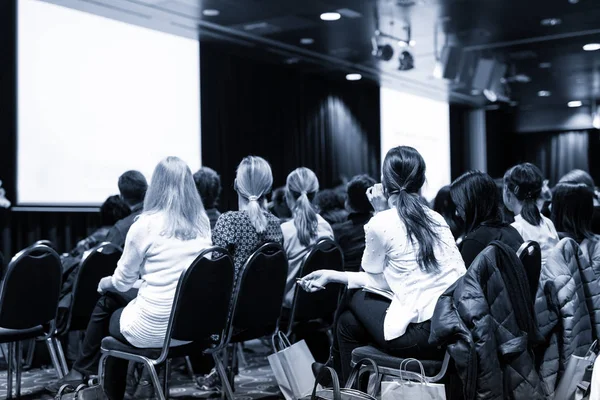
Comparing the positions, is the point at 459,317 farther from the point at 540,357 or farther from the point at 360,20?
the point at 360,20

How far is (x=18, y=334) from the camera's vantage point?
3.51 metres

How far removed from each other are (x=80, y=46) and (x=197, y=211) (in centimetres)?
479

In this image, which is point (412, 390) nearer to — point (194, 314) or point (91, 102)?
point (194, 314)

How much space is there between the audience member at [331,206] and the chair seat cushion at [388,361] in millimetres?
2817

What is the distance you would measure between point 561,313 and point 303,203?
177 cm

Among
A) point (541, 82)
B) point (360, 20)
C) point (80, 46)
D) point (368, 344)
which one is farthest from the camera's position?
point (541, 82)

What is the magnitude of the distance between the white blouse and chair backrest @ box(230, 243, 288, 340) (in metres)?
0.71

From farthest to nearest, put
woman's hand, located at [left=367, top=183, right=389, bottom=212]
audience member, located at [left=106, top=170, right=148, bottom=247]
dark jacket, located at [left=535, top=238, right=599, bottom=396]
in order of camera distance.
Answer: audience member, located at [left=106, top=170, right=148, bottom=247] → woman's hand, located at [left=367, top=183, right=389, bottom=212] → dark jacket, located at [left=535, top=238, right=599, bottom=396]

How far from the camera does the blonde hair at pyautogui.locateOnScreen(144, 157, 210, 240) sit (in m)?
3.07

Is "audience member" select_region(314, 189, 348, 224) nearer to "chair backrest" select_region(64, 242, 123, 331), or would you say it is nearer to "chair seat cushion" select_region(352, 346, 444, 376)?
"chair backrest" select_region(64, 242, 123, 331)

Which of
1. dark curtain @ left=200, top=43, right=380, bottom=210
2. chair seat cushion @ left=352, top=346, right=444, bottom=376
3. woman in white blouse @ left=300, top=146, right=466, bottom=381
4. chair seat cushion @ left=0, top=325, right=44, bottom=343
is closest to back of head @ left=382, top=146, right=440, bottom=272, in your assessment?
woman in white blouse @ left=300, top=146, right=466, bottom=381

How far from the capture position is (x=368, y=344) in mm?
2775

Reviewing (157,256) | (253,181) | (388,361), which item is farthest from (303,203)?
(388,361)

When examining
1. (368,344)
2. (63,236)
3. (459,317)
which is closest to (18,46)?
(63,236)
